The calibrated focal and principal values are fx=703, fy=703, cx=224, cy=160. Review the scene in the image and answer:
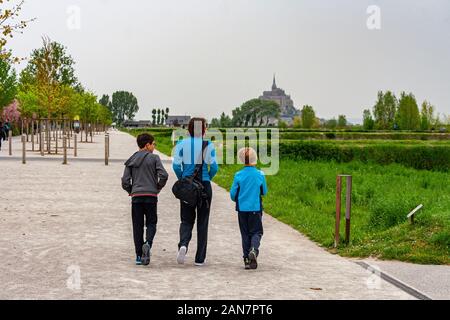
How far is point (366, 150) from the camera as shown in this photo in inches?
1407

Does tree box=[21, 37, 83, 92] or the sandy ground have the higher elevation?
tree box=[21, 37, 83, 92]

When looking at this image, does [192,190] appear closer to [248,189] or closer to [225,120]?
[248,189]

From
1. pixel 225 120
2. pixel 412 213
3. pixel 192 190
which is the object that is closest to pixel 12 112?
pixel 225 120

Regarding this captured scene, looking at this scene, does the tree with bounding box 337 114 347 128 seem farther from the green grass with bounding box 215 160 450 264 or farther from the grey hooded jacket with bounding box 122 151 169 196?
the grey hooded jacket with bounding box 122 151 169 196

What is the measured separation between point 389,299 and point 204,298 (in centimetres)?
177

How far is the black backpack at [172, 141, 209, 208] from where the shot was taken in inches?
322

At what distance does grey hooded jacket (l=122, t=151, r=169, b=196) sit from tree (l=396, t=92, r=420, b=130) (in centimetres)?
8356

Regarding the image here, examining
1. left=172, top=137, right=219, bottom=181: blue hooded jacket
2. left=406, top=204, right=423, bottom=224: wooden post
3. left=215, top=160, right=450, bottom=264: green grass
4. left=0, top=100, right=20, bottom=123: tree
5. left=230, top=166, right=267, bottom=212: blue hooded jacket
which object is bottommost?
left=215, top=160, right=450, bottom=264: green grass

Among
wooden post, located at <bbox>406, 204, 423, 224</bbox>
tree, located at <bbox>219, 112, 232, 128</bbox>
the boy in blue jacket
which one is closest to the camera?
the boy in blue jacket

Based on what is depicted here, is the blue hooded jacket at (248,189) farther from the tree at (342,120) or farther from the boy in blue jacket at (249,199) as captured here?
the tree at (342,120)

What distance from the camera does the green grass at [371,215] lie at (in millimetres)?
9523

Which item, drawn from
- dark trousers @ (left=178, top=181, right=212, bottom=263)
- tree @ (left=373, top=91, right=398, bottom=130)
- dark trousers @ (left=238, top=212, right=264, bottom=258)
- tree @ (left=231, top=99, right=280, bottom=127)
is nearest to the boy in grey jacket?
dark trousers @ (left=178, top=181, right=212, bottom=263)
